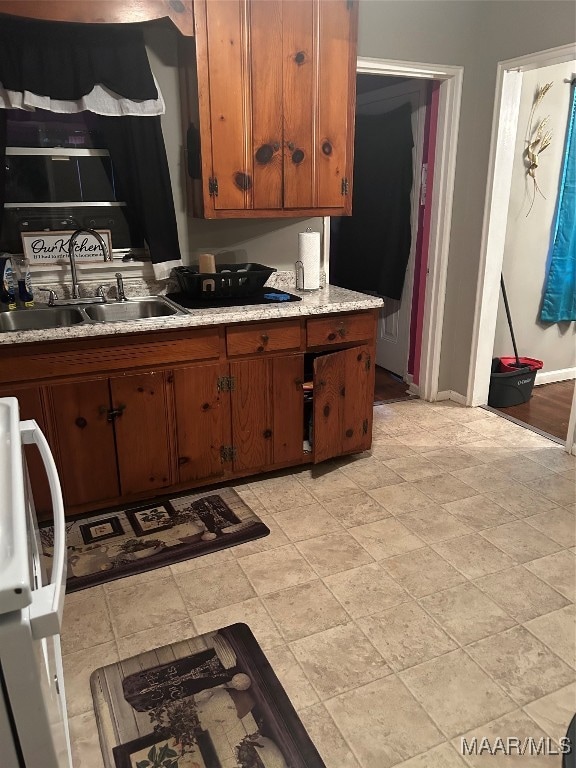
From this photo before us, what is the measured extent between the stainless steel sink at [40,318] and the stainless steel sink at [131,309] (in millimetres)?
77

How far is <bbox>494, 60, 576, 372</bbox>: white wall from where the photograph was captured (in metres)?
3.93

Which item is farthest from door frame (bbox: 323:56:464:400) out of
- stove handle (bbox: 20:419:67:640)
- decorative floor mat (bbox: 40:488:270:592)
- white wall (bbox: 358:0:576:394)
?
stove handle (bbox: 20:419:67:640)

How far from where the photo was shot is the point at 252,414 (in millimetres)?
2889

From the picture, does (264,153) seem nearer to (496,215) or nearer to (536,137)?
(496,215)

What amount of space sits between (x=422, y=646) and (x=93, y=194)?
2.45m

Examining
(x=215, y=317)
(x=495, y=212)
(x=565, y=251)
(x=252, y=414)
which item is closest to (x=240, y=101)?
(x=215, y=317)

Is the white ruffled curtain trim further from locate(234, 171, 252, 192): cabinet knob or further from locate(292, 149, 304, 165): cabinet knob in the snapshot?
locate(292, 149, 304, 165): cabinet knob

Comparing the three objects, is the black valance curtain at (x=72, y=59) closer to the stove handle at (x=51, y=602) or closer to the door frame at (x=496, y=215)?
the door frame at (x=496, y=215)

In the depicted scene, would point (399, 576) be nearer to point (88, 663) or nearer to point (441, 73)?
point (88, 663)

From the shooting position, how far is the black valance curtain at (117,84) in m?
2.53

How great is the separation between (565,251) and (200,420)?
10.1ft

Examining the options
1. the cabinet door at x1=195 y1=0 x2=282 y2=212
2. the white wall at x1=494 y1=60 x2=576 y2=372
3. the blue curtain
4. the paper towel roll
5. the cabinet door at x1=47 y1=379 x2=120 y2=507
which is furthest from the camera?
the blue curtain

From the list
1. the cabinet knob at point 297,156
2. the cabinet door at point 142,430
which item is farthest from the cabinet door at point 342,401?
the cabinet knob at point 297,156

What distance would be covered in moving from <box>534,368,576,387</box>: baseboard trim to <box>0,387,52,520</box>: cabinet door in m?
3.61
